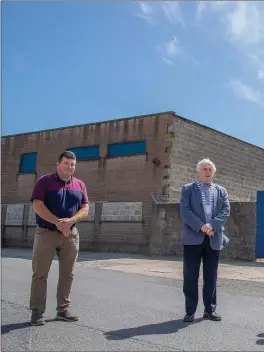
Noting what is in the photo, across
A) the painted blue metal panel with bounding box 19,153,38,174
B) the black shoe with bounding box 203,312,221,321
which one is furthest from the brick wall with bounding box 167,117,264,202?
the black shoe with bounding box 203,312,221,321

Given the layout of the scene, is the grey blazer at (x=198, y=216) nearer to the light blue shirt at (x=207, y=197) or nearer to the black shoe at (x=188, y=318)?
the light blue shirt at (x=207, y=197)

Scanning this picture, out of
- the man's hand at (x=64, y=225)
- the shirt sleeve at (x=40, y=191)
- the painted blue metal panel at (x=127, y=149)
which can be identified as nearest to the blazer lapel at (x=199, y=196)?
the man's hand at (x=64, y=225)

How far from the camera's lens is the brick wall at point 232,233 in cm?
1320

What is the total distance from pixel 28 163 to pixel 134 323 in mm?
18768

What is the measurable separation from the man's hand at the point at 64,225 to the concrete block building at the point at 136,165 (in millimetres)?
12614

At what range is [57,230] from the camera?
15.0 ft

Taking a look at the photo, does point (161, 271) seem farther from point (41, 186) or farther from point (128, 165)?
point (128, 165)

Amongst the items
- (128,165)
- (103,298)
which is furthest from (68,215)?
(128,165)

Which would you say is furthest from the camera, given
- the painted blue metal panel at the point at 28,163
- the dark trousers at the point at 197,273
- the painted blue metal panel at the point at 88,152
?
the painted blue metal panel at the point at 28,163

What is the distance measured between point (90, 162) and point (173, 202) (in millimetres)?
4989

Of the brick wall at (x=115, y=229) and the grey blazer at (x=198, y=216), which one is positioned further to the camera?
the brick wall at (x=115, y=229)

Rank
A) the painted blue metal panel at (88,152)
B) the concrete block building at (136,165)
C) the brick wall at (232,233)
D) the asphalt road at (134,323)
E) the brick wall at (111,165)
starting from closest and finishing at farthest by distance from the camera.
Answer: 1. the asphalt road at (134,323)
2. the brick wall at (232,233)
3. the concrete block building at (136,165)
4. the brick wall at (111,165)
5. the painted blue metal panel at (88,152)

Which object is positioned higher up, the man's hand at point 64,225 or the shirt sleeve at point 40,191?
the shirt sleeve at point 40,191

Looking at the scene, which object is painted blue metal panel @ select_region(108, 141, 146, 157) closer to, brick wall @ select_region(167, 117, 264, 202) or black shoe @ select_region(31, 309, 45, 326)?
brick wall @ select_region(167, 117, 264, 202)
